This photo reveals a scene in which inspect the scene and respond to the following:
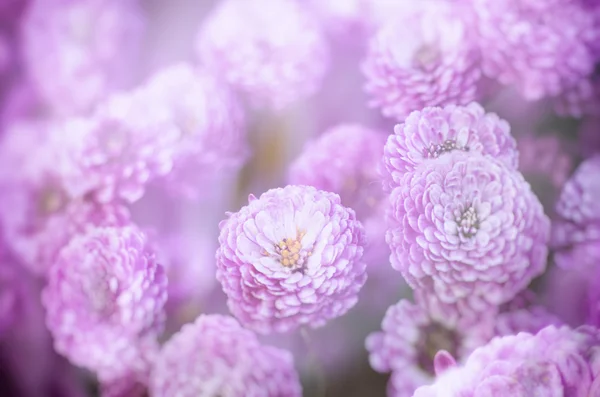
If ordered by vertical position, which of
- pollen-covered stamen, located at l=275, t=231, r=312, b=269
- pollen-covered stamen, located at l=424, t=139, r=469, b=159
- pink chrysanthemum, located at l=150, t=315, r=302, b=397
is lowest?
pink chrysanthemum, located at l=150, t=315, r=302, b=397

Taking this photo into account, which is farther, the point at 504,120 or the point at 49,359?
the point at 49,359

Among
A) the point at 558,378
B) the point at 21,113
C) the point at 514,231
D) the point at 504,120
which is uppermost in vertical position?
the point at 21,113

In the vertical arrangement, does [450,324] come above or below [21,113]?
below

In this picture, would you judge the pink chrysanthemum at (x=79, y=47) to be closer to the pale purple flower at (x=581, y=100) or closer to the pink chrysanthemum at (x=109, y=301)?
the pink chrysanthemum at (x=109, y=301)

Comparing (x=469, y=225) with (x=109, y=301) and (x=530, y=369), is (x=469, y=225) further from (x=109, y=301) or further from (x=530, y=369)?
(x=109, y=301)

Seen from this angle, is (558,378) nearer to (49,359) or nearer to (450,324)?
(450,324)

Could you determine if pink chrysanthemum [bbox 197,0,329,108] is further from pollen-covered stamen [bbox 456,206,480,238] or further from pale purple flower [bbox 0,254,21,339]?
pale purple flower [bbox 0,254,21,339]

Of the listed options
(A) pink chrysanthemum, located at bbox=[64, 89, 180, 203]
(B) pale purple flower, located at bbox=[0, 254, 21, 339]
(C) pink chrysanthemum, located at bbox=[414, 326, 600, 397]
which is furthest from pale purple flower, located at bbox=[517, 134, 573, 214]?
(B) pale purple flower, located at bbox=[0, 254, 21, 339]

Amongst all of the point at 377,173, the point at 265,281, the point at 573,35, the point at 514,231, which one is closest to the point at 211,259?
the point at 265,281
